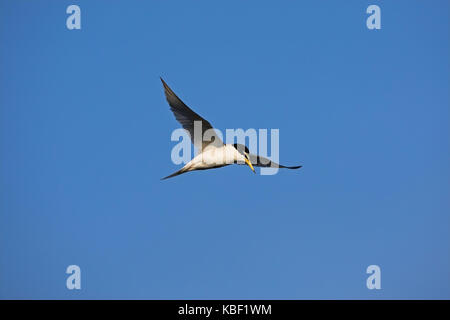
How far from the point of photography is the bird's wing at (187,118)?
11.4 meters

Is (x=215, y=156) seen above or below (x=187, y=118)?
below

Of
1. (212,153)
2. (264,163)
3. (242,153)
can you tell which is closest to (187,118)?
(212,153)

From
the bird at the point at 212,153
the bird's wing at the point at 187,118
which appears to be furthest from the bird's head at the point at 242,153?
the bird's wing at the point at 187,118

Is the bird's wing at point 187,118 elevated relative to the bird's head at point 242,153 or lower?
elevated

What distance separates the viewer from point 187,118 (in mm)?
11711

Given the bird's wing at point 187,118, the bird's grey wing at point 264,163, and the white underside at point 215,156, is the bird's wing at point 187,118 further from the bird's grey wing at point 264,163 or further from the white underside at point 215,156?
the bird's grey wing at point 264,163

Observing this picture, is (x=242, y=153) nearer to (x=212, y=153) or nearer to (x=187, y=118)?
(x=212, y=153)

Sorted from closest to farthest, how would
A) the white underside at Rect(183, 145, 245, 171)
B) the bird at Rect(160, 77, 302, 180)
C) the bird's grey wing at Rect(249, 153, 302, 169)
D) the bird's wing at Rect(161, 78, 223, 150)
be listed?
the bird's wing at Rect(161, 78, 223, 150), the bird at Rect(160, 77, 302, 180), the white underside at Rect(183, 145, 245, 171), the bird's grey wing at Rect(249, 153, 302, 169)

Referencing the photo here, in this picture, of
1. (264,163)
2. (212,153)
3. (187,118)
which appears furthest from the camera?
(264,163)

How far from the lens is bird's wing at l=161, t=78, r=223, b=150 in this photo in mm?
11414

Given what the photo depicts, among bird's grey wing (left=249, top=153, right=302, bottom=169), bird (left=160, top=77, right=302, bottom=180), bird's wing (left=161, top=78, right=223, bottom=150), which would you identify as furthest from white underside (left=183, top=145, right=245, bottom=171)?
bird's grey wing (left=249, top=153, right=302, bottom=169)

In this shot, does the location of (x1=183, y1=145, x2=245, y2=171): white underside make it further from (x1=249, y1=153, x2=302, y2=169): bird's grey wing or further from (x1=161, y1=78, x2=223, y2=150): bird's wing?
(x1=249, y1=153, x2=302, y2=169): bird's grey wing
